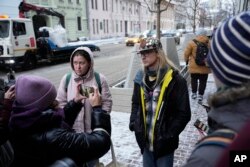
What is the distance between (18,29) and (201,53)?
10.4 metres

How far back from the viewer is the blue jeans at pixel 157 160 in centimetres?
262

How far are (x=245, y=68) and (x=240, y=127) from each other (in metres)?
0.24

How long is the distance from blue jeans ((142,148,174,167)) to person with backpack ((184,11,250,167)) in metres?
1.65

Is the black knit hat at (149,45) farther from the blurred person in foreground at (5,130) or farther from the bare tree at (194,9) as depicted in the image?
the bare tree at (194,9)

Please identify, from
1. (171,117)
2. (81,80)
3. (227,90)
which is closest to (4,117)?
(81,80)

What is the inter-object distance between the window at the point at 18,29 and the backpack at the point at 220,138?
1424 cm

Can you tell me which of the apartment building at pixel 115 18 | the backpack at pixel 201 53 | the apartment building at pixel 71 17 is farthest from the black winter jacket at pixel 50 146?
the apartment building at pixel 115 18

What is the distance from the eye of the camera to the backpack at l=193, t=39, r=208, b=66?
6547 mm

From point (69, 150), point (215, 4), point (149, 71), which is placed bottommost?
point (69, 150)

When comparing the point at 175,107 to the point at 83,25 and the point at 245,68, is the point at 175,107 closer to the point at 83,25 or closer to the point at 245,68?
the point at 245,68

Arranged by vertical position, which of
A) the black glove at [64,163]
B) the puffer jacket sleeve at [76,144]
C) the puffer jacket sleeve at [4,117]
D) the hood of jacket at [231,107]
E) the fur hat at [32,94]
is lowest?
the black glove at [64,163]

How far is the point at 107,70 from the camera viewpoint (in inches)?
540

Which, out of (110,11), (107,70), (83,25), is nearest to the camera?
(107,70)

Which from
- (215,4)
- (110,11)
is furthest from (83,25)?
(215,4)
